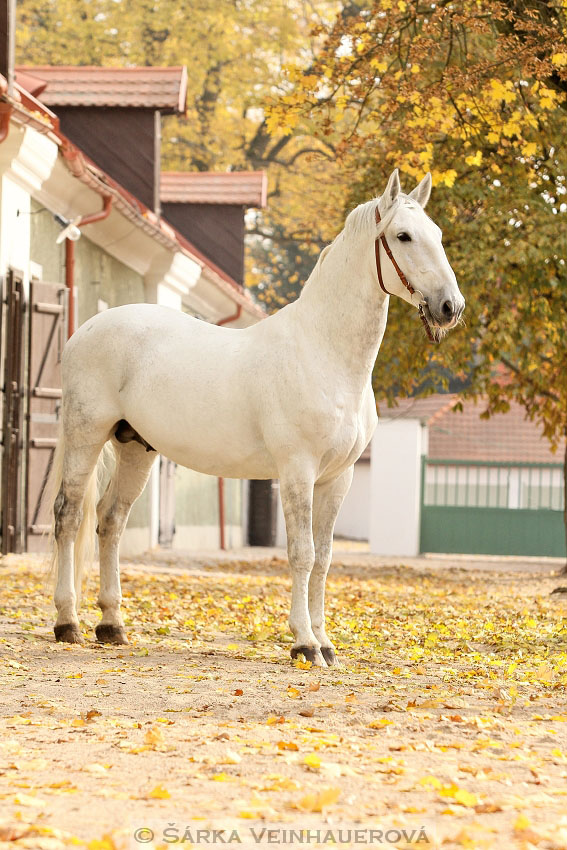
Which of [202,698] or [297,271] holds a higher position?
[297,271]

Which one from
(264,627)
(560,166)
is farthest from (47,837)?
(560,166)

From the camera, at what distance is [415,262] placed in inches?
249

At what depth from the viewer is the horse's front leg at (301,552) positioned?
6.57 meters

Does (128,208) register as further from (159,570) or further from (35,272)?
(159,570)

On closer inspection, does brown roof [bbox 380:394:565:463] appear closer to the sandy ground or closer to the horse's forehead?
the sandy ground

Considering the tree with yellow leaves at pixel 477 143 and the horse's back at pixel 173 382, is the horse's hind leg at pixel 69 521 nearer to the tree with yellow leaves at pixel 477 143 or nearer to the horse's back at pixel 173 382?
the horse's back at pixel 173 382

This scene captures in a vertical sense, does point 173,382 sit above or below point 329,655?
above

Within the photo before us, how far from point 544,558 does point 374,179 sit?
12964 millimetres

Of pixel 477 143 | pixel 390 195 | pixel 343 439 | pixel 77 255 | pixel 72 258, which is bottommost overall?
pixel 343 439

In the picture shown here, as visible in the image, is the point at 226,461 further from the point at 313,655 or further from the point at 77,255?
the point at 77,255

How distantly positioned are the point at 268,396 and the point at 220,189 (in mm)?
18031

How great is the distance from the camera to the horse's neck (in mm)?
6703

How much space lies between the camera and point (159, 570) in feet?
47.2

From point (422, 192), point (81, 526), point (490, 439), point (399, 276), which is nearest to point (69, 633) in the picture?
point (81, 526)
